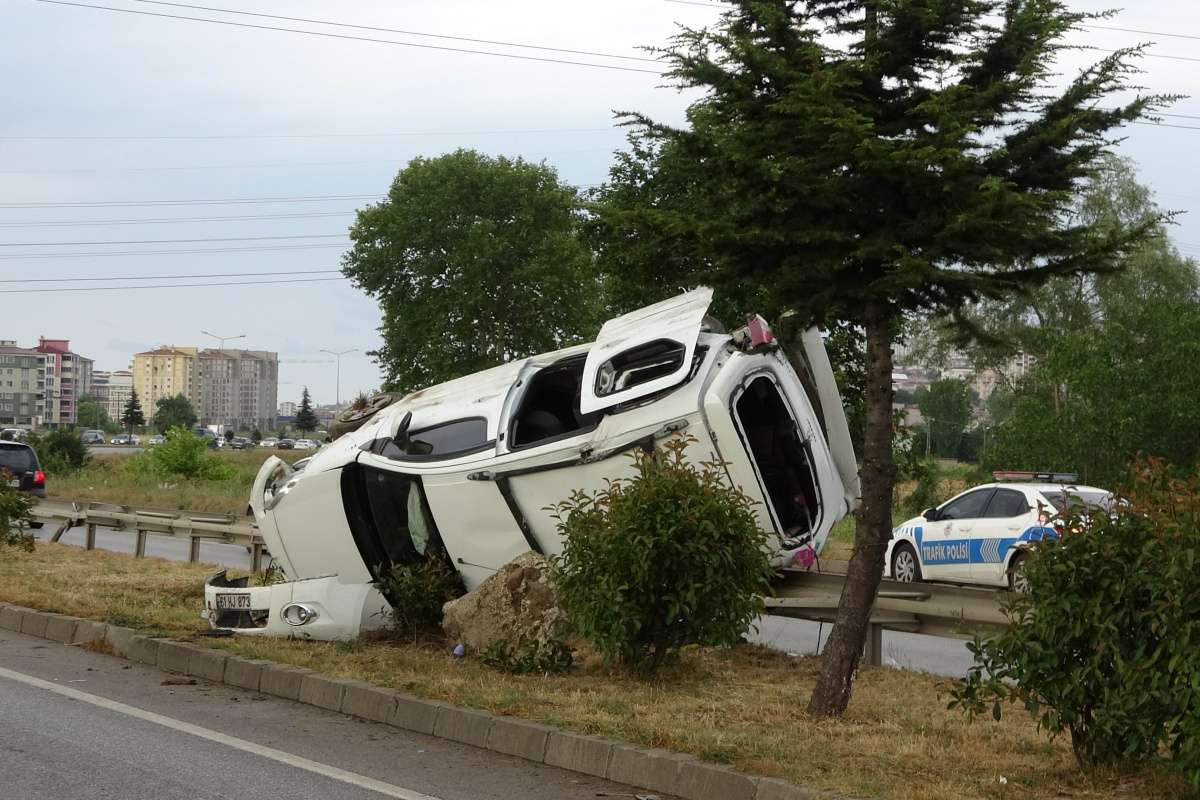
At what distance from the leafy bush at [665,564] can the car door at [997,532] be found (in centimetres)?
907

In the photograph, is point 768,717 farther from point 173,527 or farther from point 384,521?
point 173,527

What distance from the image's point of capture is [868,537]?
7.73 metres

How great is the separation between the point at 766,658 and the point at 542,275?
156 ft

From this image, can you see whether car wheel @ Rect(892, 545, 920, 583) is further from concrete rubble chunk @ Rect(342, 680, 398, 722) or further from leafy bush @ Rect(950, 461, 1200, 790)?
leafy bush @ Rect(950, 461, 1200, 790)

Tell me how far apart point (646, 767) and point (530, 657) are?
2580mm

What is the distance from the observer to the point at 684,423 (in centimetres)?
900

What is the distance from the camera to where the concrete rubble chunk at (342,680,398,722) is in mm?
8086

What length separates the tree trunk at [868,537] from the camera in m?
7.71

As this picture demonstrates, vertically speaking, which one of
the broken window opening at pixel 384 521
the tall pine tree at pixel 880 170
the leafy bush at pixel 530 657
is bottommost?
the leafy bush at pixel 530 657

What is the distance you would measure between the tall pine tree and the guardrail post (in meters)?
2.05

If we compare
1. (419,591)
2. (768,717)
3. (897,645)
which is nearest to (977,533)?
(897,645)

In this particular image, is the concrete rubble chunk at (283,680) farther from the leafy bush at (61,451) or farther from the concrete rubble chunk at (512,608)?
the leafy bush at (61,451)

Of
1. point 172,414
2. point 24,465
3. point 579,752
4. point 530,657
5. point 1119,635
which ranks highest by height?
point 172,414

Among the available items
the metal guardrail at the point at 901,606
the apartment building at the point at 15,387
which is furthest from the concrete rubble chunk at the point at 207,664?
the apartment building at the point at 15,387
